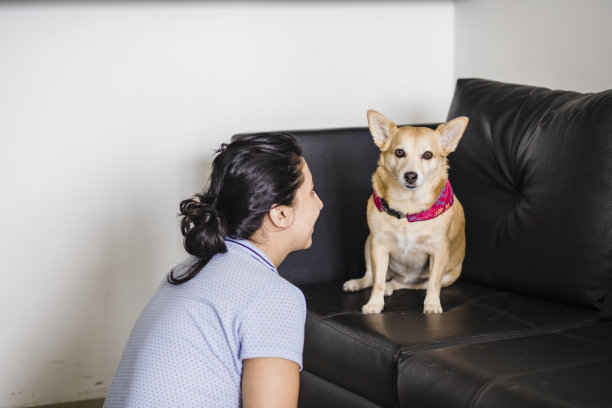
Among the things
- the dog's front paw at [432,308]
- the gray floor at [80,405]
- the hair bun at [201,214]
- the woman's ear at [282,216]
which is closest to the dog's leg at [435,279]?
the dog's front paw at [432,308]

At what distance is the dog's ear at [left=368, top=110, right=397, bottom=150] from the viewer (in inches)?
88.0

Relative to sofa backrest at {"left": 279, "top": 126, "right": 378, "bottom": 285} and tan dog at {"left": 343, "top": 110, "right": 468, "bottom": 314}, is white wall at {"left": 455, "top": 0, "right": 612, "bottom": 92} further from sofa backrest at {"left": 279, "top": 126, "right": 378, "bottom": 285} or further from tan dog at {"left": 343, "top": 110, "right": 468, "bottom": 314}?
sofa backrest at {"left": 279, "top": 126, "right": 378, "bottom": 285}

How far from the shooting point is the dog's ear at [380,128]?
224 cm

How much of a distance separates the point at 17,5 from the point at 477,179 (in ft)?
5.27

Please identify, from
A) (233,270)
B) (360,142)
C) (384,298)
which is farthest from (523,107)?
(233,270)

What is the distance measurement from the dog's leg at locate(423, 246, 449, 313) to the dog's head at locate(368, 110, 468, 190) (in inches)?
8.1

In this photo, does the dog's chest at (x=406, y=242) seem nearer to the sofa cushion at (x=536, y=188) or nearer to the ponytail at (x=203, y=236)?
the sofa cushion at (x=536, y=188)

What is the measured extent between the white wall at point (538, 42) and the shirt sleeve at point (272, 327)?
159 centimetres

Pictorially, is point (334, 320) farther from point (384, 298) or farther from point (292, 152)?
point (292, 152)

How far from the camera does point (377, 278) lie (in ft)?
6.86

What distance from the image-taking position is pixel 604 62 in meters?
2.35

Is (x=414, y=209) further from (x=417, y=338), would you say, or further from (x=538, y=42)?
(x=538, y=42)

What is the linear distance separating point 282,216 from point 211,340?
280mm

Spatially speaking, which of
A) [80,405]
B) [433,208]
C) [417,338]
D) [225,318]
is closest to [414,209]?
[433,208]
